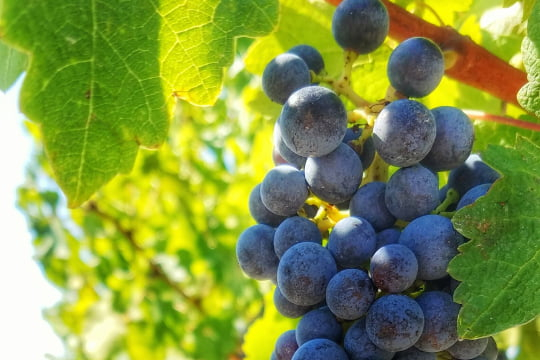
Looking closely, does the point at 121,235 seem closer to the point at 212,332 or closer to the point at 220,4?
the point at 212,332

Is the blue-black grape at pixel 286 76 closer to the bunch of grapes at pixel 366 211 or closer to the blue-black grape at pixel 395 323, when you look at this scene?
the bunch of grapes at pixel 366 211

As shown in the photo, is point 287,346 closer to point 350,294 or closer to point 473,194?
point 350,294

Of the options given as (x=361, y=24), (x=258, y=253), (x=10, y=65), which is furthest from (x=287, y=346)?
(x=10, y=65)

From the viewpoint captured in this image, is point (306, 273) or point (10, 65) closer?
point (306, 273)

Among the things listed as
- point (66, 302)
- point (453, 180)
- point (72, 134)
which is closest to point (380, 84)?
point (453, 180)

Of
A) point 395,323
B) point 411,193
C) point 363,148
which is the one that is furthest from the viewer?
point 363,148

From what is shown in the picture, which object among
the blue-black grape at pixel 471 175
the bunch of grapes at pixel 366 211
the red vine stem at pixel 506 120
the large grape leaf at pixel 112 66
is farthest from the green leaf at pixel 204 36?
the red vine stem at pixel 506 120

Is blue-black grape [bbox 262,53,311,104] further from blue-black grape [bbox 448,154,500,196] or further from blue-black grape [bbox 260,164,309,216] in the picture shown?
blue-black grape [bbox 448,154,500,196]
